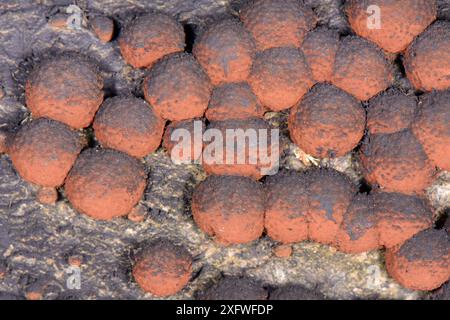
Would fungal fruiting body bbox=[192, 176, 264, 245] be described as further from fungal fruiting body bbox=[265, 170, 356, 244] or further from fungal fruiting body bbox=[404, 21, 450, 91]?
fungal fruiting body bbox=[404, 21, 450, 91]

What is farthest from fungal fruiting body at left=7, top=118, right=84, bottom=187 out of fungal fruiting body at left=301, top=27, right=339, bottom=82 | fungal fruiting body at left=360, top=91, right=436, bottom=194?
fungal fruiting body at left=360, top=91, right=436, bottom=194

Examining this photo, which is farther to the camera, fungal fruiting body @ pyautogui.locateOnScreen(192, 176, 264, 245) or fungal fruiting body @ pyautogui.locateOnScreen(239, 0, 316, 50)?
fungal fruiting body @ pyautogui.locateOnScreen(239, 0, 316, 50)

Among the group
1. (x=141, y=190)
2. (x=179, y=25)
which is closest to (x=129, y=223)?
(x=141, y=190)

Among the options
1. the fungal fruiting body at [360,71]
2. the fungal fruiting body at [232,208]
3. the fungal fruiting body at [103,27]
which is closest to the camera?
the fungal fruiting body at [232,208]

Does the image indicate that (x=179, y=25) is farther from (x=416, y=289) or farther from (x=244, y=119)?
(x=416, y=289)

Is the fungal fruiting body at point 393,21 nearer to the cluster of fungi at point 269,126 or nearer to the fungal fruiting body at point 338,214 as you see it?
the cluster of fungi at point 269,126

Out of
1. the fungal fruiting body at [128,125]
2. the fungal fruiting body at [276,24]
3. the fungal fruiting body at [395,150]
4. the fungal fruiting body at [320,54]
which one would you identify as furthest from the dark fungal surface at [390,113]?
the fungal fruiting body at [128,125]

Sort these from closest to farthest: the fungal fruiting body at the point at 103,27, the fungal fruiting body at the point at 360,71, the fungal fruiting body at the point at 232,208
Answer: the fungal fruiting body at the point at 232,208
the fungal fruiting body at the point at 360,71
the fungal fruiting body at the point at 103,27
